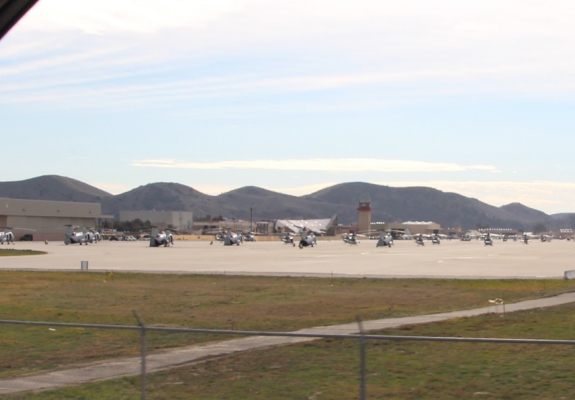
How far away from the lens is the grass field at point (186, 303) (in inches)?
658

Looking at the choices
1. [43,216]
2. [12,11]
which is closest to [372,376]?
[12,11]

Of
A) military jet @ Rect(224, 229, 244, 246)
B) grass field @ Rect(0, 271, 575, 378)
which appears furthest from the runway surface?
military jet @ Rect(224, 229, 244, 246)

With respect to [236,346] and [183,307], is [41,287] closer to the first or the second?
[183,307]

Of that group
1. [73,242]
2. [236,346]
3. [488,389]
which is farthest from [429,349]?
[73,242]

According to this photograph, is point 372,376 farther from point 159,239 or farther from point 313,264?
point 159,239

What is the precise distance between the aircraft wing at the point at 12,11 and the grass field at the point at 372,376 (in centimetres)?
564

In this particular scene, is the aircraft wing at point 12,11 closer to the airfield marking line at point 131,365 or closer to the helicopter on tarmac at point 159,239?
the airfield marking line at point 131,365

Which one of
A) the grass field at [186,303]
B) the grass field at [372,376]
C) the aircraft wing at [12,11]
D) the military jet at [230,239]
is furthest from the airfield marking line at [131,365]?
the military jet at [230,239]

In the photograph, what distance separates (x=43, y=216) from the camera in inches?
6988

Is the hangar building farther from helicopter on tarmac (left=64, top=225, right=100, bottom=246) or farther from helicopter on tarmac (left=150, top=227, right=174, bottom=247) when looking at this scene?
helicopter on tarmac (left=150, top=227, right=174, bottom=247)

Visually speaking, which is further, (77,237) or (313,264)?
(77,237)

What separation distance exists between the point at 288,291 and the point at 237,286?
406cm

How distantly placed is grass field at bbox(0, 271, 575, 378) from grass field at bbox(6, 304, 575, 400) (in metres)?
3.10

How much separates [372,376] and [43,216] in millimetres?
178369
